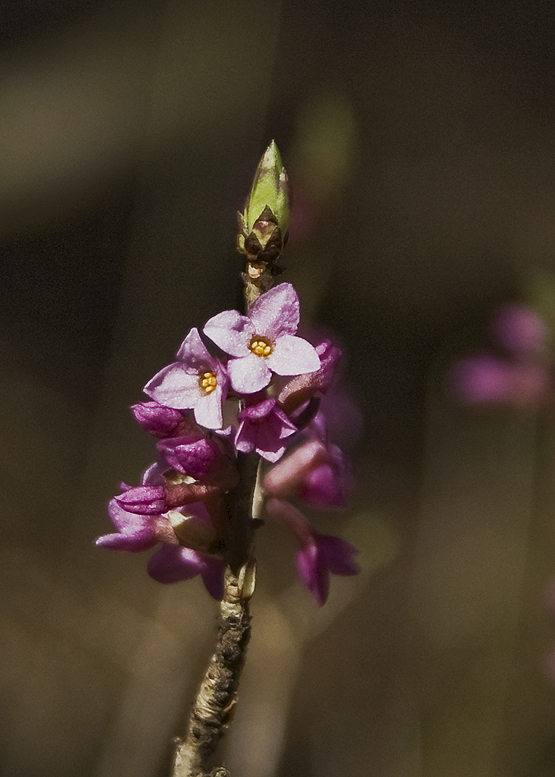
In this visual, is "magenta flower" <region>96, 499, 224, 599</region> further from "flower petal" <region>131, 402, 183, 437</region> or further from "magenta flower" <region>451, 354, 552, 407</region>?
"magenta flower" <region>451, 354, 552, 407</region>

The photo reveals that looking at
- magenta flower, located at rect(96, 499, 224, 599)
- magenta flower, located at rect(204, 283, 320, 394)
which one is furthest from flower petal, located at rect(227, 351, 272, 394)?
magenta flower, located at rect(96, 499, 224, 599)

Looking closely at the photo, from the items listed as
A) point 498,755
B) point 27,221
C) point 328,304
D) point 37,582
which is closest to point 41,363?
point 27,221

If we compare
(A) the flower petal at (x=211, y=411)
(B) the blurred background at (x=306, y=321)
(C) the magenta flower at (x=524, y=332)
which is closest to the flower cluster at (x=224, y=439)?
A: (A) the flower petal at (x=211, y=411)

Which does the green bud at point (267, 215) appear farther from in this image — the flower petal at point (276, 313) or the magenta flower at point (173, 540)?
the magenta flower at point (173, 540)

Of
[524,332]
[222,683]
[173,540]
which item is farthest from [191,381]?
[524,332]

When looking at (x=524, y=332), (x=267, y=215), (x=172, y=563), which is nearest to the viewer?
(x=267, y=215)

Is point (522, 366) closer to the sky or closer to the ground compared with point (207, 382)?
closer to the sky

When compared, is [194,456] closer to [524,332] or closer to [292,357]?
[292,357]
